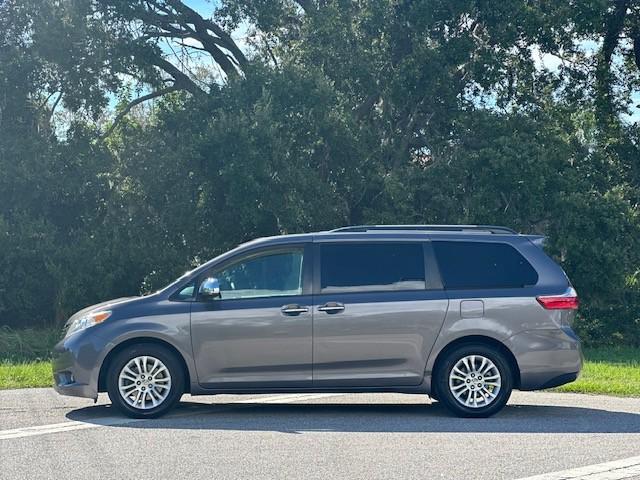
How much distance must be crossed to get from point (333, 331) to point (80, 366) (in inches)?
94.1

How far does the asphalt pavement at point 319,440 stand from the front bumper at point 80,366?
0.28 meters

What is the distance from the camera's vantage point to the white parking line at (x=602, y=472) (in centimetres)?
713

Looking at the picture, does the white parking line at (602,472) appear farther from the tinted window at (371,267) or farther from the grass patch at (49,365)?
the grass patch at (49,365)

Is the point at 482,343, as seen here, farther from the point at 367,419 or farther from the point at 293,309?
the point at 293,309

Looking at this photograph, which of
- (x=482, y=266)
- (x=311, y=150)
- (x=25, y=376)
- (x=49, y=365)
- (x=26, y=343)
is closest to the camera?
(x=482, y=266)

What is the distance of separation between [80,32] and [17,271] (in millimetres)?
4866

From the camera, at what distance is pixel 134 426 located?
951 centimetres

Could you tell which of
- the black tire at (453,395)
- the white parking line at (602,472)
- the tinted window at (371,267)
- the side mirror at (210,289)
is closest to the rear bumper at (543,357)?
the black tire at (453,395)

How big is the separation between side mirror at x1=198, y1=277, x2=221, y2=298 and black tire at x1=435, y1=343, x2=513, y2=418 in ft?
7.26

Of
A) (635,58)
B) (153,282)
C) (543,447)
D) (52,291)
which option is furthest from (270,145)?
(543,447)

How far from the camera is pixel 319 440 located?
8727 millimetres

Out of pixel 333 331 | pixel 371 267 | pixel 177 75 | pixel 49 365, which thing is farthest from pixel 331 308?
pixel 177 75

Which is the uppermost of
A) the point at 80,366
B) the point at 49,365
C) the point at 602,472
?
the point at 80,366

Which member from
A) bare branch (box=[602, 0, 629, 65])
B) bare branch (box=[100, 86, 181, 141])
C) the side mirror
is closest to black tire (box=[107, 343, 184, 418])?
the side mirror
